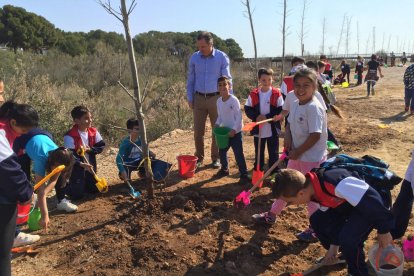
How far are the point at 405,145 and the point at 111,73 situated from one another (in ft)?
44.8

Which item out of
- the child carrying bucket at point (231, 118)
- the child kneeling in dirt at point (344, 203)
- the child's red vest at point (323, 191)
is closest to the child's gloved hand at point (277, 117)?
the child carrying bucket at point (231, 118)

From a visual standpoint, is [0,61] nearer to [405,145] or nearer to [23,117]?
[23,117]

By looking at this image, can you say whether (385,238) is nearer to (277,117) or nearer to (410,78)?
(277,117)

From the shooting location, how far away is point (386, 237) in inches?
87.7

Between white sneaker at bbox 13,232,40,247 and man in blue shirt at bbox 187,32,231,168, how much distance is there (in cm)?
253

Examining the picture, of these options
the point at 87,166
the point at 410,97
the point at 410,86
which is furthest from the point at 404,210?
the point at 410,97

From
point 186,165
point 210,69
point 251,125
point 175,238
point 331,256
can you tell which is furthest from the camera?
point 210,69

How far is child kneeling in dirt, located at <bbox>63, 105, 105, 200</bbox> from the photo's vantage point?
4.05m

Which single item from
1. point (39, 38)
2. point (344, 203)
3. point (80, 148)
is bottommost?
point (344, 203)

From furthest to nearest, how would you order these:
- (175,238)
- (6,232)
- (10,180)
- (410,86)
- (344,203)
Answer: (410,86), (175,238), (344,203), (6,232), (10,180)

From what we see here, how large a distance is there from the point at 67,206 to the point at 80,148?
2.13ft

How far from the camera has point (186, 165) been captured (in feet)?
15.2

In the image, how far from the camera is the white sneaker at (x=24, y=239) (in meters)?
3.19

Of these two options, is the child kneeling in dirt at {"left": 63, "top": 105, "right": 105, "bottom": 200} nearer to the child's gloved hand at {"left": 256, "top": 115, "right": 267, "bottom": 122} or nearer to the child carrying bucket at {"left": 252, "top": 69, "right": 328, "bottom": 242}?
the child's gloved hand at {"left": 256, "top": 115, "right": 267, "bottom": 122}
